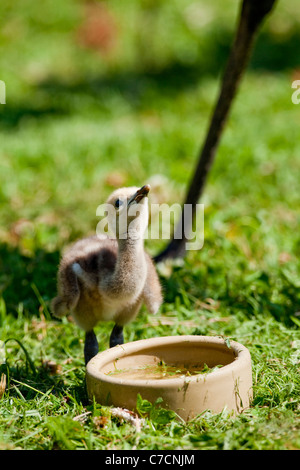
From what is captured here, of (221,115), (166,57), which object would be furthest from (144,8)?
(221,115)

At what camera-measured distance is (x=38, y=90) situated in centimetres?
912

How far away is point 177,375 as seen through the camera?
8.23ft

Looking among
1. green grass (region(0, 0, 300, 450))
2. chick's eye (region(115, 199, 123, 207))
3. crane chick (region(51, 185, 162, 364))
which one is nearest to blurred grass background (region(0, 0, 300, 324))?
green grass (region(0, 0, 300, 450))

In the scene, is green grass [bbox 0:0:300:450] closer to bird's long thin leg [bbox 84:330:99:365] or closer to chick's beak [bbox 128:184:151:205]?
bird's long thin leg [bbox 84:330:99:365]

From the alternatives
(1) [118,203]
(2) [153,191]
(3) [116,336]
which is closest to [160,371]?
(3) [116,336]

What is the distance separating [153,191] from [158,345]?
2530mm

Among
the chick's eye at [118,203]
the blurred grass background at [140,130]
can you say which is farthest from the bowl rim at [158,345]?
the blurred grass background at [140,130]

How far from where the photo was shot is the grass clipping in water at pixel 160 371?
8.30ft

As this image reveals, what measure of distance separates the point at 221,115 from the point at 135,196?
1.36m

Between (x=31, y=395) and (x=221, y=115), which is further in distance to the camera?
(x=221, y=115)

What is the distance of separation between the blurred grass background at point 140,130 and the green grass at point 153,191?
2 cm

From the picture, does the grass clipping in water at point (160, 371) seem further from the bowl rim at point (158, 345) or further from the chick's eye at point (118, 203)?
the chick's eye at point (118, 203)

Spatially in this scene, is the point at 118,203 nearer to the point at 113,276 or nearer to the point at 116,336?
the point at 113,276
